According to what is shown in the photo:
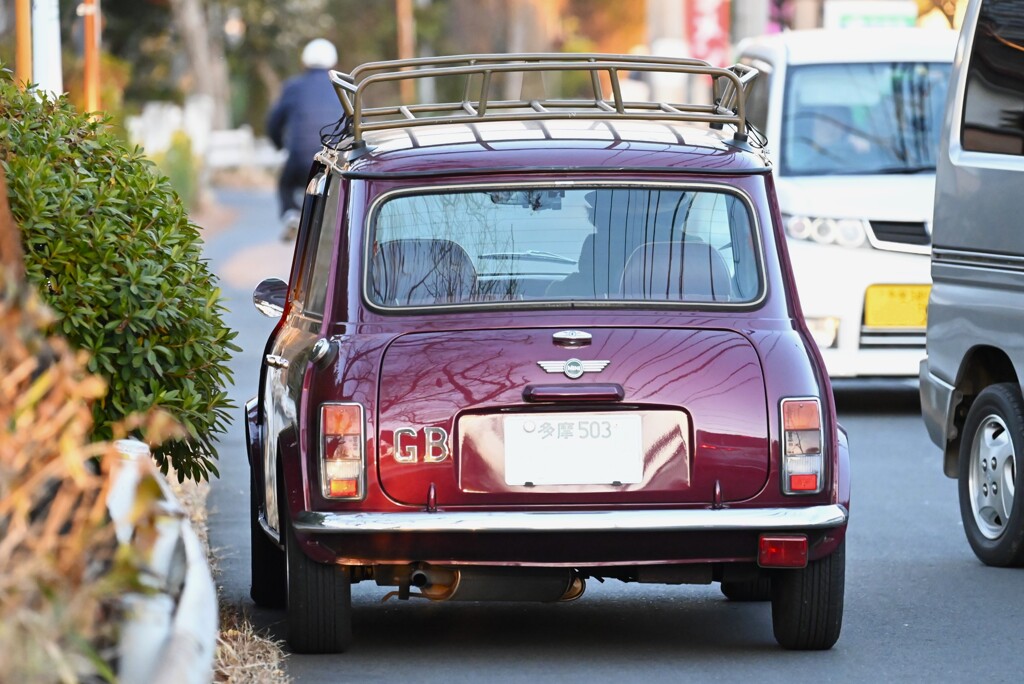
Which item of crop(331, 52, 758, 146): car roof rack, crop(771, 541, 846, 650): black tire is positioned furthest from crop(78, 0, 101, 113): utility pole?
crop(771, 541, 846, 650): black tire

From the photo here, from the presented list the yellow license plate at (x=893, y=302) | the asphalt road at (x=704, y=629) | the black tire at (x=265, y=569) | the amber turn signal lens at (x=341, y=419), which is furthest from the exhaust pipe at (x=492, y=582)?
the yellow license plate at (x=893, y=302)

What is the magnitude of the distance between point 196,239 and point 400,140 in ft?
3.02

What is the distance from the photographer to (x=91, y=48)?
11711 mm

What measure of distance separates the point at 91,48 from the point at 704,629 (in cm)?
603

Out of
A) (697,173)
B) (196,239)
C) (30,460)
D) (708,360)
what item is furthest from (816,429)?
(30,460)

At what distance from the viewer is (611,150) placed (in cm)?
663

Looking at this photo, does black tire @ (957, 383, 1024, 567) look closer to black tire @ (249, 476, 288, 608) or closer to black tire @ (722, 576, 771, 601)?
black tire @ (722, 576, 771, 601)

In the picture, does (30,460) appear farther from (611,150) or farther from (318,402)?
(611,150)

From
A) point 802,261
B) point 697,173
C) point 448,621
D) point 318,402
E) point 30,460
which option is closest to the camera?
point 30,460

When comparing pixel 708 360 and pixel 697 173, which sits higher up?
pixel 697 173

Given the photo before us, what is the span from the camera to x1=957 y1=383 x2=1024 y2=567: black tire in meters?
8.12

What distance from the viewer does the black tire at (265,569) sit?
7297mm

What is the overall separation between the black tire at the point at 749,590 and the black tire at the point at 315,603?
1670 mm

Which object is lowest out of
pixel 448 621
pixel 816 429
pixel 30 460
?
pixel 448 621
